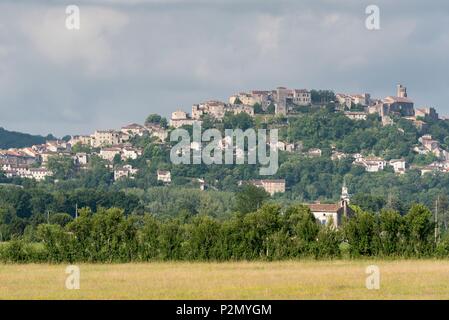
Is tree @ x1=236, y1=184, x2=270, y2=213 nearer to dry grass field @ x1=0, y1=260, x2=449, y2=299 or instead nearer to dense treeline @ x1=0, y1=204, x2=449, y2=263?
dense treeline @ x1=0, y1=204, x2=449, y2=263

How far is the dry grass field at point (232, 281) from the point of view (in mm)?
29625

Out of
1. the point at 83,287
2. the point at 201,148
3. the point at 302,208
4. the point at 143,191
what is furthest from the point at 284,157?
the point at 83,287

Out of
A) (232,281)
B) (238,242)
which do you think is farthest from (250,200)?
(232,281)

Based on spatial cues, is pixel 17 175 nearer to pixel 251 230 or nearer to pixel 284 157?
pixel 284 157

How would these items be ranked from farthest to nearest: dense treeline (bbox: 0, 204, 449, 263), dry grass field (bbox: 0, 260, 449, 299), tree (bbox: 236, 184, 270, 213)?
tree (bbox: 236, 184, 270, 213) → dense treeline (bbox: 0, 204, 449, 263) → dry grass field (bbox: 0, 260, 449, 299)

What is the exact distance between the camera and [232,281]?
1281 inches

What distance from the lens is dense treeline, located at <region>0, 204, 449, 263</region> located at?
4062 cm

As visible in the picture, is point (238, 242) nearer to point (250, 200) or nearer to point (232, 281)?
point (232, 281)

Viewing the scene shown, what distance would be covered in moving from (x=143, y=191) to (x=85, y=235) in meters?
126

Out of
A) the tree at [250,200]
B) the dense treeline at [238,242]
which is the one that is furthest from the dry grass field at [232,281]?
the tree at [250,200]

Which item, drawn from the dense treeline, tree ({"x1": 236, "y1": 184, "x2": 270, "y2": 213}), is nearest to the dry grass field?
the dense treeline

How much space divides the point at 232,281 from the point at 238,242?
8.39 meters

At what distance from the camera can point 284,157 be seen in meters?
196

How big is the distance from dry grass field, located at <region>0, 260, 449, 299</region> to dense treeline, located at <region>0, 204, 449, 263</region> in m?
1.36
